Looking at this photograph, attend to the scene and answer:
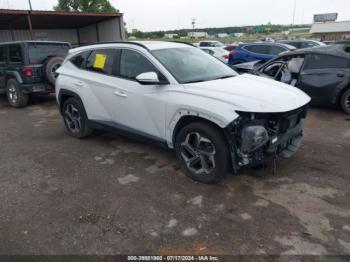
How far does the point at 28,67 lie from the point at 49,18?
8.81 meters

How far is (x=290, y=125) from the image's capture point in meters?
3.89

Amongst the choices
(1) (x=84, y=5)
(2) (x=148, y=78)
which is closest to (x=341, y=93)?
(2) (x=148, y=78)

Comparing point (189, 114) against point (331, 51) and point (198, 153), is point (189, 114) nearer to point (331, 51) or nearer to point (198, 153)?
point (198, 153)

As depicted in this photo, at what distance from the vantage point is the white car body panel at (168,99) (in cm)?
352

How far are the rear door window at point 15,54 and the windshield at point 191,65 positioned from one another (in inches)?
226

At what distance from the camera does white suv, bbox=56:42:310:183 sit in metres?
3.50

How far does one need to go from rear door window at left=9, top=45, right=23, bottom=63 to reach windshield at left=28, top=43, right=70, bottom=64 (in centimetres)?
30

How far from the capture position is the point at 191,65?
4.46 metres

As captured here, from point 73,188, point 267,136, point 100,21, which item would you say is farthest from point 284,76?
point 100,21

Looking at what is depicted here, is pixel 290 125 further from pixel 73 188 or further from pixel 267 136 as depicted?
pixel 73 188

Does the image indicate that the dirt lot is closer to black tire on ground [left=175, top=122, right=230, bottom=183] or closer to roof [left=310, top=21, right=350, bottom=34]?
black tire on ground [left=175, top=122, right=230, bottom=183]

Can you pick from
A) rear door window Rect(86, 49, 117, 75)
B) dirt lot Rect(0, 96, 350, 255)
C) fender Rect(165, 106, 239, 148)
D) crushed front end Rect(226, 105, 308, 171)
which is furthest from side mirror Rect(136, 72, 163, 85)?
dirt lot Rect(0, 96, 350, 255)

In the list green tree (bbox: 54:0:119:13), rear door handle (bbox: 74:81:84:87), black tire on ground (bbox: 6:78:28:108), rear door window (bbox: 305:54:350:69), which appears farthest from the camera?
green tree (bbox: 54:0:119:13)

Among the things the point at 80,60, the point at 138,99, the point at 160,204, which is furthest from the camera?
the point at 80,60
